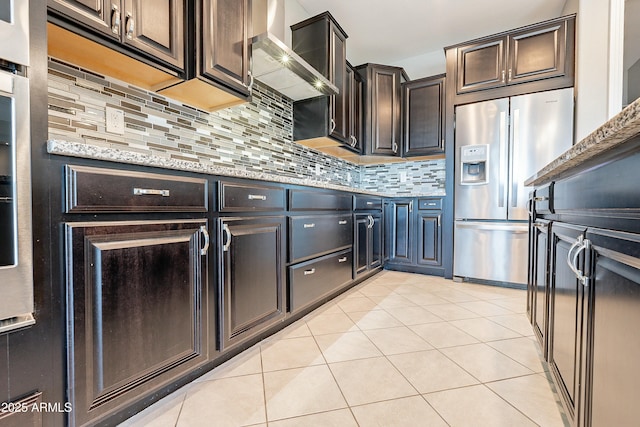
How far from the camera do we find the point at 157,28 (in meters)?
1.27

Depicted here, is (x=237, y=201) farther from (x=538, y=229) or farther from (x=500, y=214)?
(x=500, y=214)

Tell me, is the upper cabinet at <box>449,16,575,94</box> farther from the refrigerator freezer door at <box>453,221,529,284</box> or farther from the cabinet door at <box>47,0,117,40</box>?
the cabinet door at <box>47,0,117,40</box>

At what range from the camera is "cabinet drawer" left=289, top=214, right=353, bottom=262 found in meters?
1.74

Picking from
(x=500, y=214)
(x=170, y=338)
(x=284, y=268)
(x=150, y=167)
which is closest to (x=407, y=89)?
(x=500, y=214)

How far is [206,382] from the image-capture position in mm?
1204

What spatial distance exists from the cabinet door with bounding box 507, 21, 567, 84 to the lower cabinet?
52.3 inches

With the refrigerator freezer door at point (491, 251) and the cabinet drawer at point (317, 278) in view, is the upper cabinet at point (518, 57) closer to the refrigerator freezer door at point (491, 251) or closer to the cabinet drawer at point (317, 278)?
the refrigerator freezer door at point (491, 251)

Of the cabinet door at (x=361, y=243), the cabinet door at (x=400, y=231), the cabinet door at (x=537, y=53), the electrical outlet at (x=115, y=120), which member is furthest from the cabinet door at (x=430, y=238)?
the electrical outlet at (x=115, y=120)

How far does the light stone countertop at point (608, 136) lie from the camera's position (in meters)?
0.44

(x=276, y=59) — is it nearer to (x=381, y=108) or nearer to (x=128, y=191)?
(x=128, y=191)

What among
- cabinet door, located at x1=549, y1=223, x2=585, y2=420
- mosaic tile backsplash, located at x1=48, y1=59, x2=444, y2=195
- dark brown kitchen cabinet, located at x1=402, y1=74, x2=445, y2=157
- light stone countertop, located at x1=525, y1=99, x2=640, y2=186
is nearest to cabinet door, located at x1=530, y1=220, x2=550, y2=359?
cabinet door, located at x1=549, y1=223, x2=585, y2=420

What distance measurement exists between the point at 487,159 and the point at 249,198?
7.69 ft

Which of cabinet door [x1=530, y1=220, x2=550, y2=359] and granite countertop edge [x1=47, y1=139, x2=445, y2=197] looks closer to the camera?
granite countertop edge [x1=47, y1=139, x2=445, y2=197]

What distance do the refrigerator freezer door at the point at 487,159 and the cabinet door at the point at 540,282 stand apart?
131 centimetres
